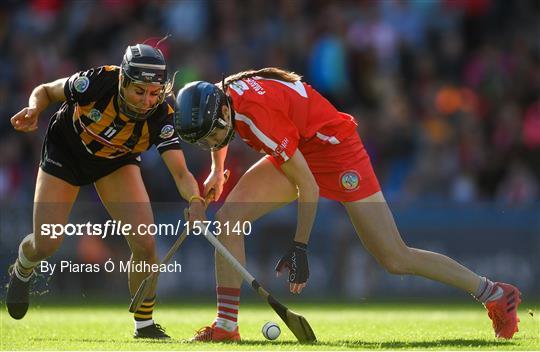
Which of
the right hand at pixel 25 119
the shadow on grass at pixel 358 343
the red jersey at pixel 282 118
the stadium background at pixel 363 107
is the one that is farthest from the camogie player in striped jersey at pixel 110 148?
the stadium background at pixel 363 107

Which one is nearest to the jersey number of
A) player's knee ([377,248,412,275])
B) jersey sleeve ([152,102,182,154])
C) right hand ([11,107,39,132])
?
jersey sleeve ([152,102,182,154])

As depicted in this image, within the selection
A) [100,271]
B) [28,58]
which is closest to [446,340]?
[100,271]

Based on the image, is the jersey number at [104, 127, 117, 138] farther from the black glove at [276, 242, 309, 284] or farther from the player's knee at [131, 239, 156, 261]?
the black glove at [276, 242, 309, 284]

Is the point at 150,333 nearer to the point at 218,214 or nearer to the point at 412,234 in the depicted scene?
the point at 218,214

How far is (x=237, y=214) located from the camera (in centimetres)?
814

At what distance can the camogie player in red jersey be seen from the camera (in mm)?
7637

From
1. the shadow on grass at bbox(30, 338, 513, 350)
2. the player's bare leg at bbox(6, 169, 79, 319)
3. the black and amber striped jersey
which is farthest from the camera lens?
the player's bare leg at bbox(6, 169, 79, 319)

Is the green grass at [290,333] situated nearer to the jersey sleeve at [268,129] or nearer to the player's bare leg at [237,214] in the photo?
the player's bare leg at [237,214]

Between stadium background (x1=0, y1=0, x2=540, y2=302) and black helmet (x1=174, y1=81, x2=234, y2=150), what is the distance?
171 inches

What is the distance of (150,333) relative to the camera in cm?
852

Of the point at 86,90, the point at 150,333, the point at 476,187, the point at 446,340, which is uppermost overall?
the point at 86,90

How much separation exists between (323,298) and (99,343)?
19.6ft

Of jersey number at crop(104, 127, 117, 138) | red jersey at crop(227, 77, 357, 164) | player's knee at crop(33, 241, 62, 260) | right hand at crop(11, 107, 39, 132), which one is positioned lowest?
player's knee at crop(33, 241, 62, 260)

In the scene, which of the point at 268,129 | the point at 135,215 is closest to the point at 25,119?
the point at 135,215
